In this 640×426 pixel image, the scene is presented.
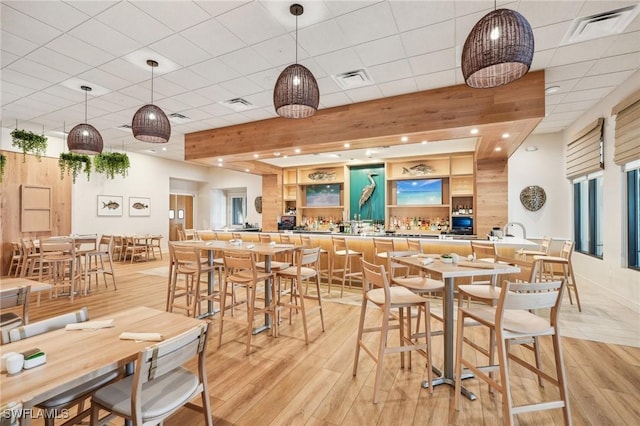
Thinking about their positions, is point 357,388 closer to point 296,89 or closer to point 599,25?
point 296,89

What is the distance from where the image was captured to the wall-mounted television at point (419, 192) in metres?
7.90

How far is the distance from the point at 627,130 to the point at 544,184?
3097 mm

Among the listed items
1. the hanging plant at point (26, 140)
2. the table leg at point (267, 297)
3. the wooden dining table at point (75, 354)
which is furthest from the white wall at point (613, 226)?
the hanging plant at point (26, 140)

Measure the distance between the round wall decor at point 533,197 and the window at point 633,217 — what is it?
2673 millimetres

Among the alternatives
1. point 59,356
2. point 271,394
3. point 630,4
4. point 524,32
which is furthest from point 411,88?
point 59,356

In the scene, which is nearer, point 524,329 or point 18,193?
point 524,329

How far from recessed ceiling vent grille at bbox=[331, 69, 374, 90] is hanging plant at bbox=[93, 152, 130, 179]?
6.76 meters

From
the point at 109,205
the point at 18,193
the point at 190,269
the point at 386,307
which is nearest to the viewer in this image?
the point at 386,307

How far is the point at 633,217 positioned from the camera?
459cm

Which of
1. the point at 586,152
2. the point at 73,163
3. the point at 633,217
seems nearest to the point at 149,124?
the point at 73,163

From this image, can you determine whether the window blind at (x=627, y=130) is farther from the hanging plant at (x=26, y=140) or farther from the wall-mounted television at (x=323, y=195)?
the hanging plant at (x=26, y=140)

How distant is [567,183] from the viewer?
6.97 meters

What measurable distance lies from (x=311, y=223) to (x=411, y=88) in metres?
5.79

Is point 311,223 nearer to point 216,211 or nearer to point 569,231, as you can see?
point 216,211
